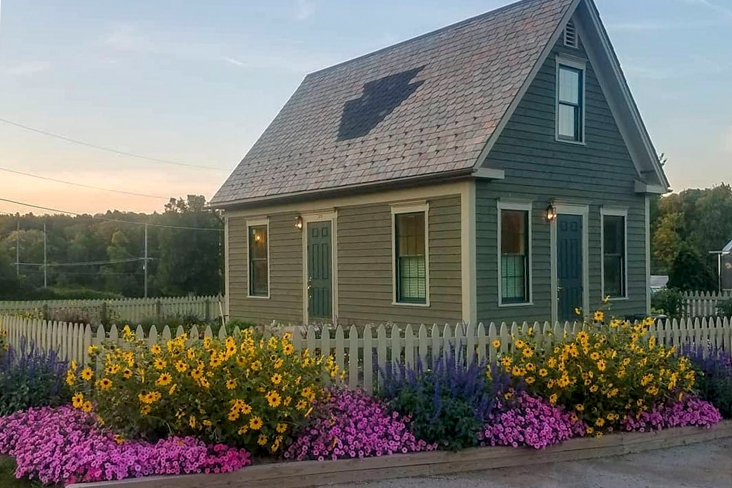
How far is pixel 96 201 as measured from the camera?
51.4 meters

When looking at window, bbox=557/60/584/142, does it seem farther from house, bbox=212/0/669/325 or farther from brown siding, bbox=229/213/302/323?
brown siding, bbox=229/213/302/323

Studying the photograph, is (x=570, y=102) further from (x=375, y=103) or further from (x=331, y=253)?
(x=331, y=253)

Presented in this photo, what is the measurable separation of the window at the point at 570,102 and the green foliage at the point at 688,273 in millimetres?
12765

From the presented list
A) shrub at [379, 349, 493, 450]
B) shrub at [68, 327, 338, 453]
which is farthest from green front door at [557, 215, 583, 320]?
shrub at [68, 327, 338, 453]

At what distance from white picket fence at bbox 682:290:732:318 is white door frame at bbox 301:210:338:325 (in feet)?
32.1

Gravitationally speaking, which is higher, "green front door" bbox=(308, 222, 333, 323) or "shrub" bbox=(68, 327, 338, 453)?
"green front door" bbox=(308, 222, 333, 323)

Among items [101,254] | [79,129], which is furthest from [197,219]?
[79,129]

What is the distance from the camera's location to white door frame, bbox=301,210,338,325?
14.3 metres

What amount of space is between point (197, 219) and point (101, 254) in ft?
52.7

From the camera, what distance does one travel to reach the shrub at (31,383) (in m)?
7.03

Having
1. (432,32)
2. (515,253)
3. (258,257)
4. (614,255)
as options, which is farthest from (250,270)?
(614,255)

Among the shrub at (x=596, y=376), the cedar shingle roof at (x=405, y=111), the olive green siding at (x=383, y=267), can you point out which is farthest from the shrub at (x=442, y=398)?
the cedar shingle roof at (x=405, y=111)

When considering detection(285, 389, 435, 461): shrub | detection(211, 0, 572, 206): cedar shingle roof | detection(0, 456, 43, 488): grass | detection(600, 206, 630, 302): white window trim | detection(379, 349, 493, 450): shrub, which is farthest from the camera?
detection(600, 206, 630, 302): white window trim

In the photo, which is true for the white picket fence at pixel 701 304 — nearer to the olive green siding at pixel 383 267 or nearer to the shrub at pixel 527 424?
the olive green siding at pixel 383 267
